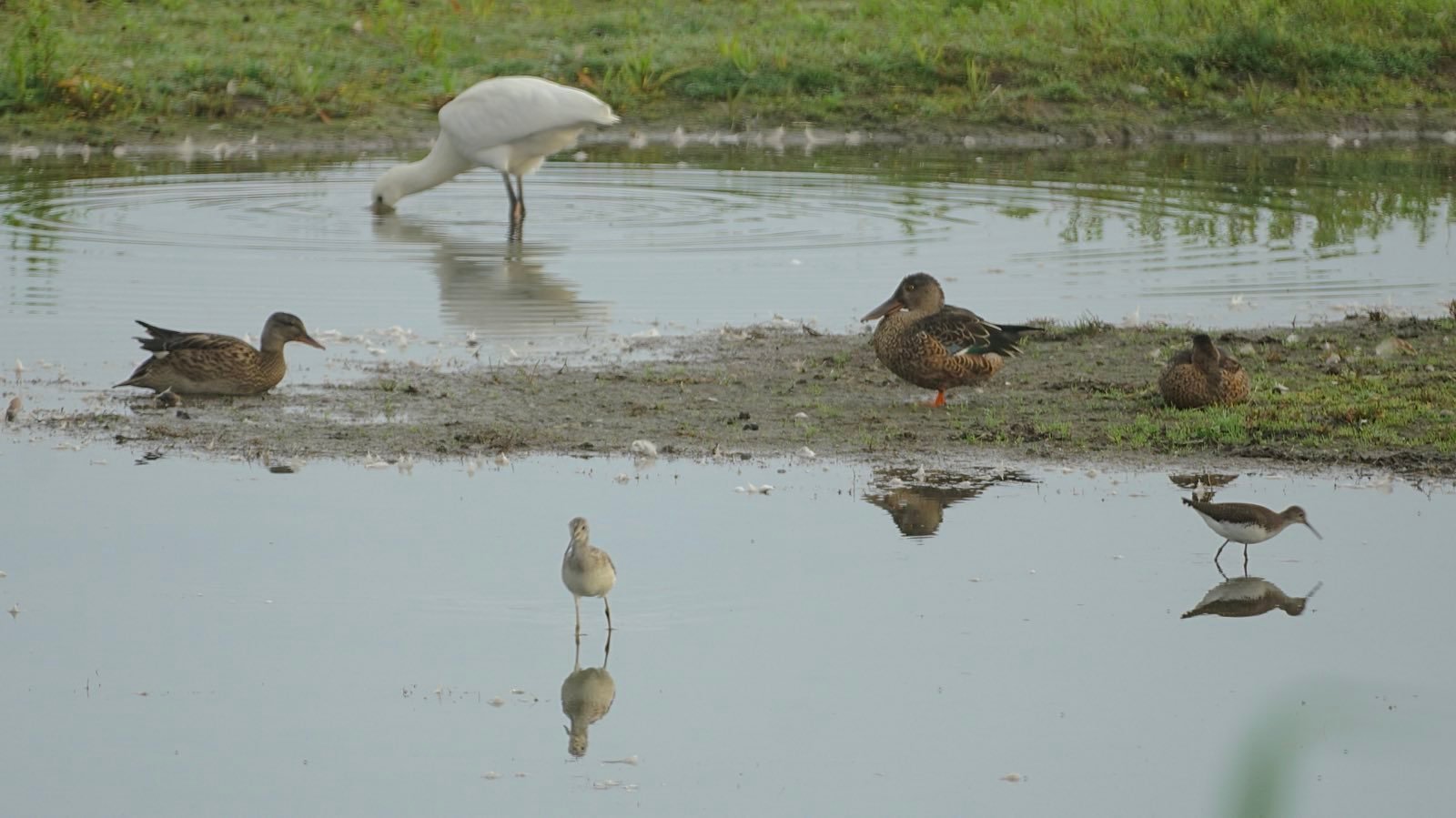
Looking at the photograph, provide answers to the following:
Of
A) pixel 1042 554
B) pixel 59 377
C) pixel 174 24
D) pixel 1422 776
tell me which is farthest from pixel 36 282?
pixel 174 24

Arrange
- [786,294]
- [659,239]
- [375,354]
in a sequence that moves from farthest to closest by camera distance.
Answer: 1. [659,239]
2. [786,294]
3. [375,354]

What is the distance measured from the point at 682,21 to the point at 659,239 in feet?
34.9

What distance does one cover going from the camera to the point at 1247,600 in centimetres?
700

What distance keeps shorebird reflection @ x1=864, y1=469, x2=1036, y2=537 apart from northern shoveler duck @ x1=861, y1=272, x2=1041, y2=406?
1.32 m

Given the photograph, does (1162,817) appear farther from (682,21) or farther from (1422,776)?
(682,21)

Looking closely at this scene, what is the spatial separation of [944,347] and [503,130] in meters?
8.46

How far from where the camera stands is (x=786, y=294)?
44.3 feet

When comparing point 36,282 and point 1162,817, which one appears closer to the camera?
point 1162,817

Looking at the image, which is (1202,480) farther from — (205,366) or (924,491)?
(205,366)

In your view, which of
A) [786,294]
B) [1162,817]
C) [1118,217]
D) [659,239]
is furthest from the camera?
[1118,217]

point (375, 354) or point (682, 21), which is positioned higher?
point (682, 21)

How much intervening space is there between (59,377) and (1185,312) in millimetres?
6690

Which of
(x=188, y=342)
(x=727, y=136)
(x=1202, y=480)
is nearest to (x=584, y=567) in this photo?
(x=1202, y=480)

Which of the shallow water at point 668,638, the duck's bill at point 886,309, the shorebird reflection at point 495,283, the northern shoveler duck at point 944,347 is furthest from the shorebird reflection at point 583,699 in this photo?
the shorebird reflection at point 495,283
